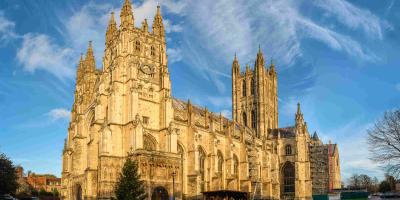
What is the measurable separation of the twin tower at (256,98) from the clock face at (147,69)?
41.4 m

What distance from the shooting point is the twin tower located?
97.9 m

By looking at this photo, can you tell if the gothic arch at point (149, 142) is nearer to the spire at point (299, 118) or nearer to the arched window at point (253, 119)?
the spire at point (299, 118)

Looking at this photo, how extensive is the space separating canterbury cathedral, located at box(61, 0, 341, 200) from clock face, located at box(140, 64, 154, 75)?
5.6 inches

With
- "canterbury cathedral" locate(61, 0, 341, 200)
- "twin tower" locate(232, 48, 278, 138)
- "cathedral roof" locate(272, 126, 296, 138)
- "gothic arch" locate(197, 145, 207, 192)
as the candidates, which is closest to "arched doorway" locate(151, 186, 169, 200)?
"canterbury cathedral" locate(61, 0, 341, 200)

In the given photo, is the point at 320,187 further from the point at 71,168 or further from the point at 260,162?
the point at 71,168

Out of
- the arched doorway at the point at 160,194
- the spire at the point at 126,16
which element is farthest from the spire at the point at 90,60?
the arched doorway at the point at 160,194

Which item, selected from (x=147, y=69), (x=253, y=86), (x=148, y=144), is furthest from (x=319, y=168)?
(x=147, y=69)

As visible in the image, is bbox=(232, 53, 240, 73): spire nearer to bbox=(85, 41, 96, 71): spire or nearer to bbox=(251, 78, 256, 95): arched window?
bbox=(251, 78, 256, 95): arched window

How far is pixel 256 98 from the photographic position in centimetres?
9975

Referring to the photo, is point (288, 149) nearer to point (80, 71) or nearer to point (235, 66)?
point (235, 66)

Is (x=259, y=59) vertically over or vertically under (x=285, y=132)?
over

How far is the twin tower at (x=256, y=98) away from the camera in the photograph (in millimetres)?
97894

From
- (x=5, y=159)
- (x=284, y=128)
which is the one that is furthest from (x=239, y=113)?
(x=5, y=159)

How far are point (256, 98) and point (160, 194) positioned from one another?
5136 centimetres
